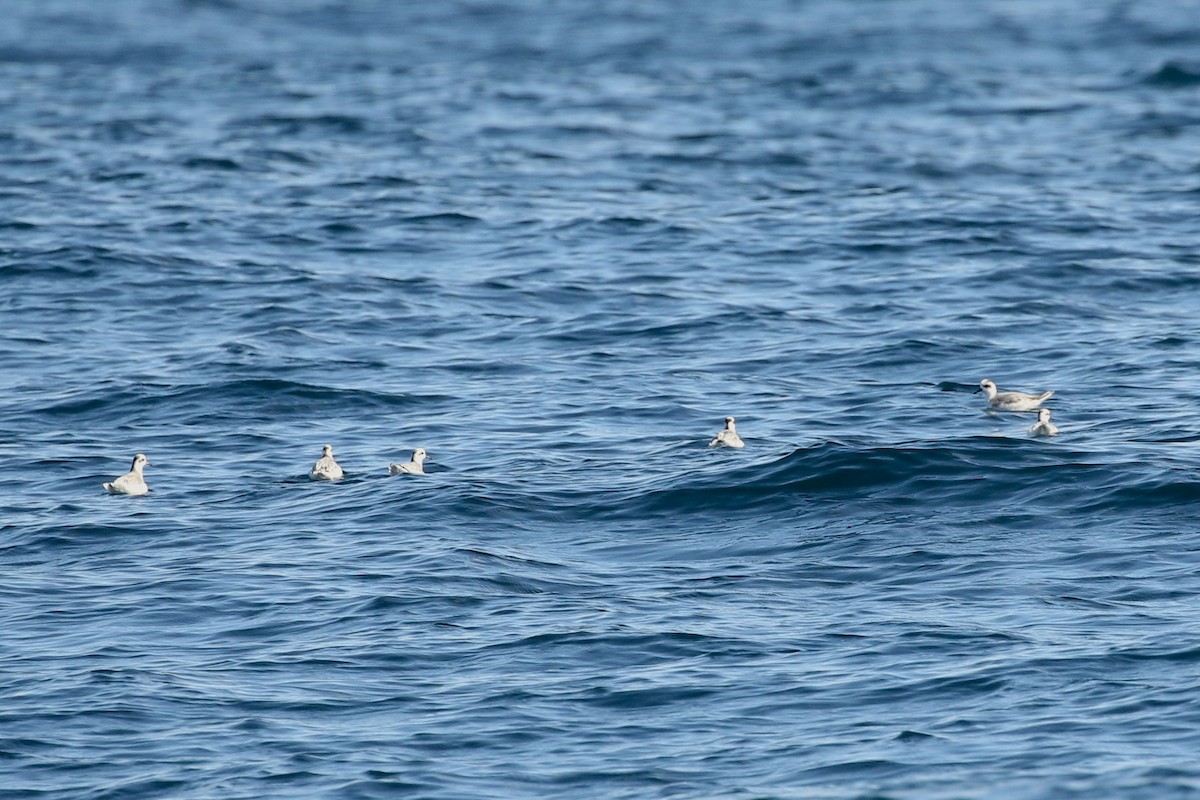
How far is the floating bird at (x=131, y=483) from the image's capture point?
23219 millimetres

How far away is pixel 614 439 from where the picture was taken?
26.0 m

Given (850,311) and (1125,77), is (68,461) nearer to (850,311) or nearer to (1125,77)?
(850,311)

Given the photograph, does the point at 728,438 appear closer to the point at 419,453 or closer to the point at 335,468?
the point at 419,453

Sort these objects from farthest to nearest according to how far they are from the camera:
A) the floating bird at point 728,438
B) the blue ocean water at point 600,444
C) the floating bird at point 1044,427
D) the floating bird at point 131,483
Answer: the floating bird at point 1044,427 < the floating bird at point 728,438 < the floating bird at point 131,483 < the blue ocean water at point 600,444

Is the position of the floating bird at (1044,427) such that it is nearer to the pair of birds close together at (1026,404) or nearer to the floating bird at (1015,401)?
the pair of birds close together at (1026,404)

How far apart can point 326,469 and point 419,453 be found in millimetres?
1207

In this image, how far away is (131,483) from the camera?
→ 23281mm

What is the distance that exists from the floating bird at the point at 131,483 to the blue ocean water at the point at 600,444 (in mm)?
206

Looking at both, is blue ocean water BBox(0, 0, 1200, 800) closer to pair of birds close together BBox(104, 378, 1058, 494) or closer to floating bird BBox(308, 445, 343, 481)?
pair of birds close together BBox(104, 378, 1058, 494)

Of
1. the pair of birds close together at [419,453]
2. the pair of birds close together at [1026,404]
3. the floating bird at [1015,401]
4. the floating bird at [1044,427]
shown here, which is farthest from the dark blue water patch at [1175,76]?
the floating bird at [1044,427]

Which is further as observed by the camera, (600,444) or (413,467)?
(600,444)

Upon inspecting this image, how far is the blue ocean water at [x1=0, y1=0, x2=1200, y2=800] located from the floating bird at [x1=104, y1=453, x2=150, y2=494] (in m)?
0.21

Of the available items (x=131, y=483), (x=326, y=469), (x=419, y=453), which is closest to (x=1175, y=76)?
(x=419, y=453)

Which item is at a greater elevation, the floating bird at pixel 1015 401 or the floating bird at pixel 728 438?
the floating bird at pixel 1015 401
